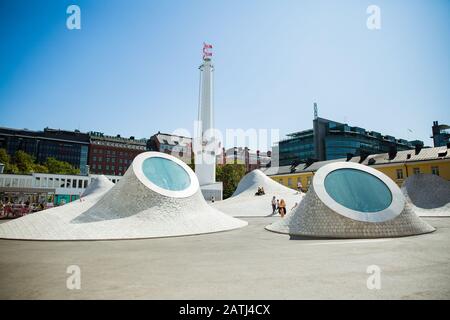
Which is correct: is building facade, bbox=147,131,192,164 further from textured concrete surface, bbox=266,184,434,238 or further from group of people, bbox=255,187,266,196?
textured concrete surface, bbox=266,184,434,238

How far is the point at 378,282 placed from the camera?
→ 5.43m

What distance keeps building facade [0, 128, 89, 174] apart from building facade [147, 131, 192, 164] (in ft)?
88.9

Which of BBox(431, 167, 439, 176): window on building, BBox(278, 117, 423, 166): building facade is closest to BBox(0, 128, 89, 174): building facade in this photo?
BBox(278, 117, 423, 166): building facade

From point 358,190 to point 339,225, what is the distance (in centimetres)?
272

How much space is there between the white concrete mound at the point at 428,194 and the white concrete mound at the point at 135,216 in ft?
72.5

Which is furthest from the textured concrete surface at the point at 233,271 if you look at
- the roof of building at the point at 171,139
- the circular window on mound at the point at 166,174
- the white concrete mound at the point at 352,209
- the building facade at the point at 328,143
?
the roof of building at the point at 171,139

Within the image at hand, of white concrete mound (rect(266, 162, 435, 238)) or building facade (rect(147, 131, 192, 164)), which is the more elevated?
building facade (rect(147, 131, 192, 164))

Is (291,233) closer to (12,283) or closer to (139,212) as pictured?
(139,212)

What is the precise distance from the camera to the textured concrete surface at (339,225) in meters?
12.5

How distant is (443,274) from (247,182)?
133 ft

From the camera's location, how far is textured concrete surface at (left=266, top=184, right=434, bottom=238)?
12.5 meters

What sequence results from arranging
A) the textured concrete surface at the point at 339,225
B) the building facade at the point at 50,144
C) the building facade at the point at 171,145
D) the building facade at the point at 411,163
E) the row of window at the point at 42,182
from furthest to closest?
the building facade at the point at 171,145 < the building facade at the point at 50,144 < the row of window at the point at 42,182 < the building facade at the point at 411,163 < the textured concrete surface at the point at 339,225

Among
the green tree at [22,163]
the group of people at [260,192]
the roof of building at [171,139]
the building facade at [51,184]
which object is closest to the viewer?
the group of people at [260,192]

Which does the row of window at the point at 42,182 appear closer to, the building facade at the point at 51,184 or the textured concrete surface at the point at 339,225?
the building facade at the point at 51,184
